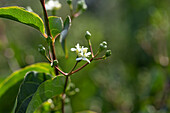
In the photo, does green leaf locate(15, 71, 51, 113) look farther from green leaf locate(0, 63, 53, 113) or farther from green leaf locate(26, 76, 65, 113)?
green leaf locate(0, 63, 53, 113)

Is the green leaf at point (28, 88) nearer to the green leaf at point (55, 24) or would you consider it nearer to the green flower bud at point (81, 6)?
the green leaf at point (55, 24)

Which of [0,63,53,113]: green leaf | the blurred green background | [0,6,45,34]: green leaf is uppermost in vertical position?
[0,6,45,34]: green leaf

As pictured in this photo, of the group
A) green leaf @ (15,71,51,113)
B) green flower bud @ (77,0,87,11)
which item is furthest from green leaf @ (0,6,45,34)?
green flower bud @ (77,0,87,11)

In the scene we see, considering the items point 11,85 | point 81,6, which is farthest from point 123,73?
point 11,85

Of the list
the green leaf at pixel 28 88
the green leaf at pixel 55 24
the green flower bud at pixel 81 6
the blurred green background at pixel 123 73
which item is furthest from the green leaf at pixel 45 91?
the blurred green background at pixel 123 73

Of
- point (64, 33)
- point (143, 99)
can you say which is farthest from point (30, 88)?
point (143, 99)

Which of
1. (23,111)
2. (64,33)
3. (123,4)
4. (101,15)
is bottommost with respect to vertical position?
(101,15)

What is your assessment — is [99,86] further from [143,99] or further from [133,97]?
[143,99]
